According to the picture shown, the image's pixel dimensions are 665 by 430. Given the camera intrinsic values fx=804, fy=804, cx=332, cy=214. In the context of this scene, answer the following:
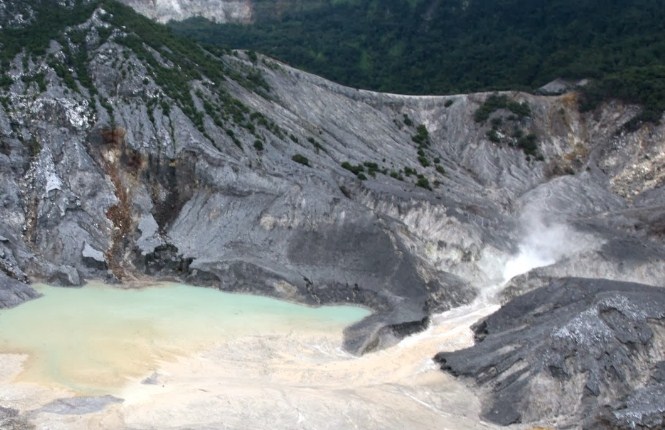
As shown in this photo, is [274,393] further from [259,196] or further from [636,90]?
[636,90]

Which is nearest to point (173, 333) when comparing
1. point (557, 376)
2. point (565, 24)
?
point (557, 376)

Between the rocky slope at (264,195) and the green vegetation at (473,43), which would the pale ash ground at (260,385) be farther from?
the green vegetation at (473,43)

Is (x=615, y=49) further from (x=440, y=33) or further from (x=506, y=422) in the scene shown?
(x=506, y=422)

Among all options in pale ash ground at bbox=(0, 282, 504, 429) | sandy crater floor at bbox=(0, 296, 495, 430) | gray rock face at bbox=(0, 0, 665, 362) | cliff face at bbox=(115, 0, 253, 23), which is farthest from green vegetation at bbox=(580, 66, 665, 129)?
cliff face at bbox=(115, 0, 253, 23)

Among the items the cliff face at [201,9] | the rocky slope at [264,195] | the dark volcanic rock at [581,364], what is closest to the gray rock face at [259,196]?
the rocky slope at [264,195]

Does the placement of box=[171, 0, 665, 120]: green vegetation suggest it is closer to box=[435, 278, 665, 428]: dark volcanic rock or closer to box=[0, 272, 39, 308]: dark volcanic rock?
box=[435, 278, 665, 428]: dark volcanic rock

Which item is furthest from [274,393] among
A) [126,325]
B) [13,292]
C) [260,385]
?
[13,292]
